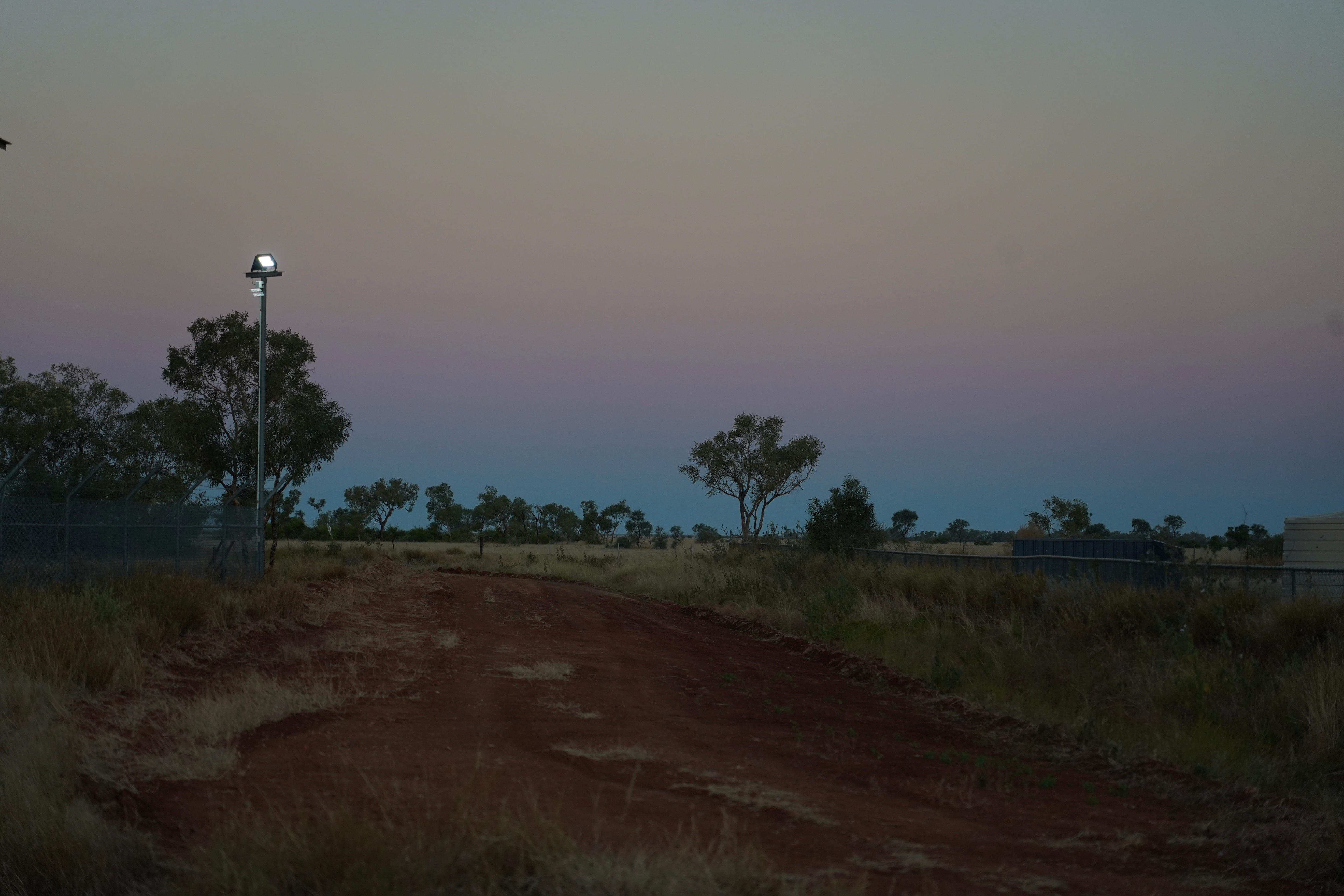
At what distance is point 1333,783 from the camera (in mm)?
8617

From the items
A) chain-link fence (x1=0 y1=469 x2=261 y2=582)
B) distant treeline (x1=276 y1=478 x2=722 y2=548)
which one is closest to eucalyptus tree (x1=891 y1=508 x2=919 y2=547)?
distant treeline (x1=276 y1=478 x2=722 y2=548)

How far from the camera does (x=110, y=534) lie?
18.4 meters

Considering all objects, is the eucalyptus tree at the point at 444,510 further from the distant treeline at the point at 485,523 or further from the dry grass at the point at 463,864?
the dry grass at the point at 463,864

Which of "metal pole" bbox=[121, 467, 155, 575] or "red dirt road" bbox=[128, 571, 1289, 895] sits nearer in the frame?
"red dirt road" bbox=[128, 571, 1289, 895]

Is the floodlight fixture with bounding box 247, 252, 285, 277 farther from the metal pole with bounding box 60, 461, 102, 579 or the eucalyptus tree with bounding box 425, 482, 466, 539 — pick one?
the eucalyptus tree with bounding box 425, 482, 466, 539

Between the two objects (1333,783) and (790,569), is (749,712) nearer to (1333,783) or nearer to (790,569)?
(1333,783)

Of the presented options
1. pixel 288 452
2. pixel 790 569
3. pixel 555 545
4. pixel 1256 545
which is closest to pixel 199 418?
pixel 288 452

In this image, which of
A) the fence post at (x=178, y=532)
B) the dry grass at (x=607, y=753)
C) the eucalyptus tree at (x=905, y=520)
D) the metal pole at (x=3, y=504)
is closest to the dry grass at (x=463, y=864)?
the dry grass at (x=607, y=753)

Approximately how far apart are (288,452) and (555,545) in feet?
191

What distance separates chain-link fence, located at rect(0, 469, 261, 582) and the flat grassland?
1.31m

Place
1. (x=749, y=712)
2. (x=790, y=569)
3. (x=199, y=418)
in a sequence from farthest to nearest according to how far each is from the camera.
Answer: (x=199, y=418), (x=790, y=569), (x=749, y=712)

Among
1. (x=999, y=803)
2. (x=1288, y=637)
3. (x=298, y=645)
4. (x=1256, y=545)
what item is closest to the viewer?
(x=999, y=803)

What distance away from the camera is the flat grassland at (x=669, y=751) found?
20.0ft

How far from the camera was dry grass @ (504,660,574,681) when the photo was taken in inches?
529
